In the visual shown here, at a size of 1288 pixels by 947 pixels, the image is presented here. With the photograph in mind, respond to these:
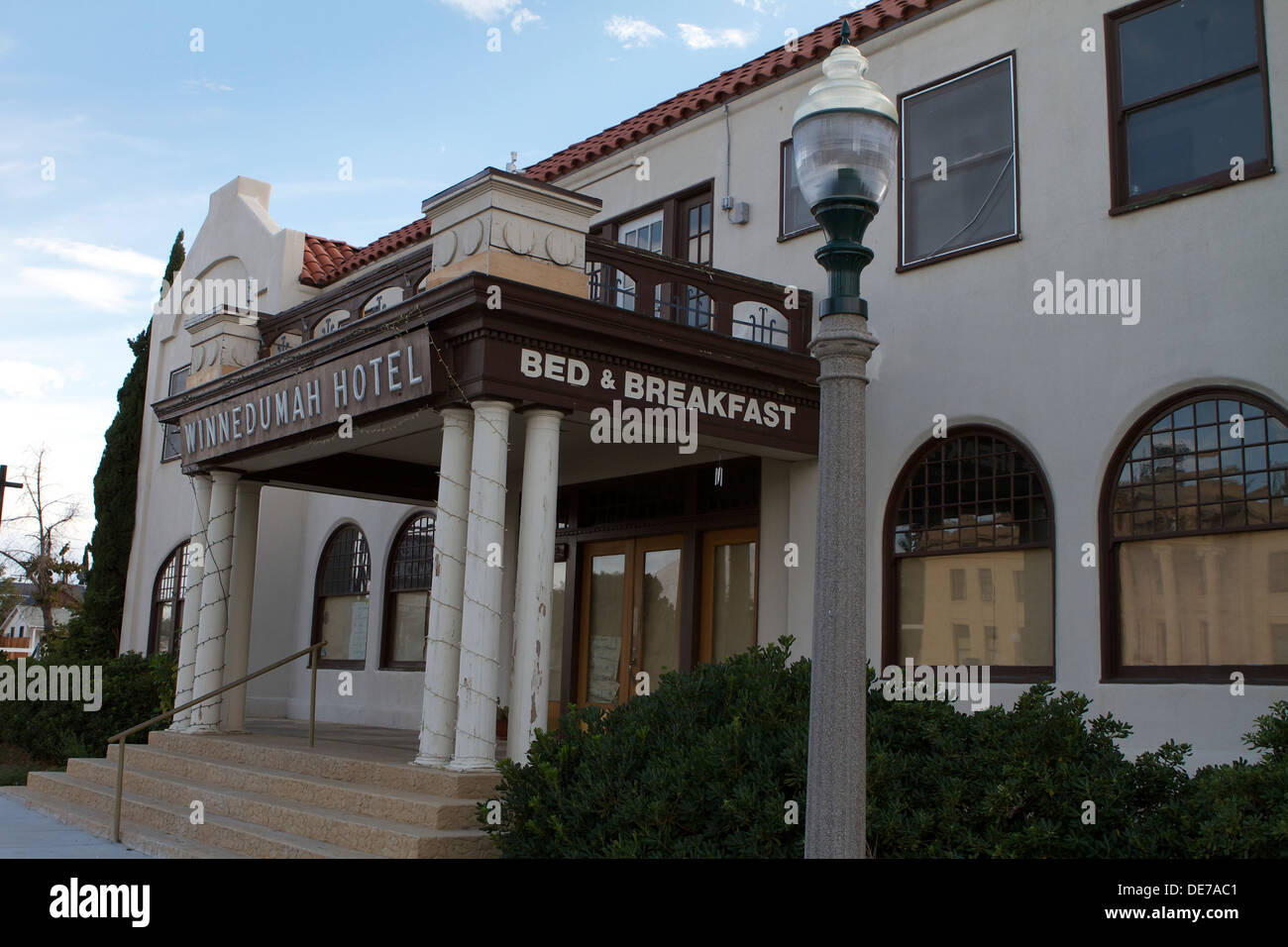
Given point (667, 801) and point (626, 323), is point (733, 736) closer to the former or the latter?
point (667, 801)

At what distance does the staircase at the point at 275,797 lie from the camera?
8266 mm

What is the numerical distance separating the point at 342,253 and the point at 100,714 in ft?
26.5

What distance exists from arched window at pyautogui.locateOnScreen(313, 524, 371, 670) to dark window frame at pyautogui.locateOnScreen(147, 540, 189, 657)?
10.4 ft

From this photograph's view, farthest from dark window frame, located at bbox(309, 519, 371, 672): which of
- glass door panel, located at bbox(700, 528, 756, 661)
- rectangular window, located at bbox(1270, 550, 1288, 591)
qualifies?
rectangular window, located at bbox(1270, 550, 1288, 591)

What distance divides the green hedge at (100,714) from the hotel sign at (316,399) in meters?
4.74

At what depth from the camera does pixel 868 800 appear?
596 cm

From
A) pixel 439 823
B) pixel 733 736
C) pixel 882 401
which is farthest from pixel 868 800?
pixel 882 401

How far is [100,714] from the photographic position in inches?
653

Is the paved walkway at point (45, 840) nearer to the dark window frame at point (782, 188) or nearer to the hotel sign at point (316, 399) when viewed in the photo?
the hotel sign at point (316, 399)

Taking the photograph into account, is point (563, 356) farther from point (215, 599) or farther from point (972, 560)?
point (215, 599)

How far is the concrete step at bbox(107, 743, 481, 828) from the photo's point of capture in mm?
8258

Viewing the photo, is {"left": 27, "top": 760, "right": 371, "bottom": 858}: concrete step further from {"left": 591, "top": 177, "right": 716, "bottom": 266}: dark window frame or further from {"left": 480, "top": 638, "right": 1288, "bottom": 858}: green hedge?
{"left": 591, "top": 177, "right": 716, "bottom": 266}: dark window frame
